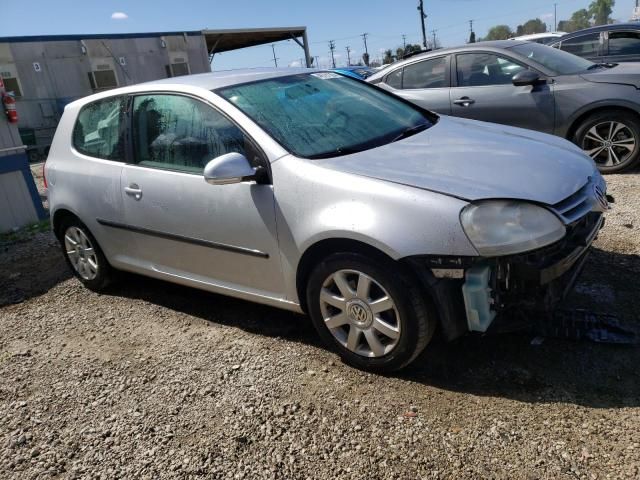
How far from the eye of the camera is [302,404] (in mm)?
2648

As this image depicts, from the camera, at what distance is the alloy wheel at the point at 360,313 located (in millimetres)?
2596

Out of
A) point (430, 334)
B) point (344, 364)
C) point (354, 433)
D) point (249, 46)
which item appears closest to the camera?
point (354, 433)

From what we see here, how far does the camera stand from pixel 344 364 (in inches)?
116

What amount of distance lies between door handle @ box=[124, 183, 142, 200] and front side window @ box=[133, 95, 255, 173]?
17 cm

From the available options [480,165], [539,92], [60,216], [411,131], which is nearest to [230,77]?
[411,131]

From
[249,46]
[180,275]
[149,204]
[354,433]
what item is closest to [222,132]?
[149,204]

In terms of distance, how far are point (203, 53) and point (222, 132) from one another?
26.1 m

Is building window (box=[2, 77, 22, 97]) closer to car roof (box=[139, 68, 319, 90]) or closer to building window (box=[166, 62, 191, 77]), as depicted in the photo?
building window (box=[166, 62, 191, 77])

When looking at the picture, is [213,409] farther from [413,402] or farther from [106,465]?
[413,402]

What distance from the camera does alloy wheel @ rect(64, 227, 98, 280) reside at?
13.9 feet

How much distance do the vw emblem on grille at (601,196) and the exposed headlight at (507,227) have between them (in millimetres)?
576

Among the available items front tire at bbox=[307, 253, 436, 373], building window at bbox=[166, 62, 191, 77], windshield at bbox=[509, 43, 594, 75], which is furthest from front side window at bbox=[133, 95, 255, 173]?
building window at bbox=[166, 62, 191, 77]

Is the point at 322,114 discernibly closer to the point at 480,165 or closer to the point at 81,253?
the point at 480,165

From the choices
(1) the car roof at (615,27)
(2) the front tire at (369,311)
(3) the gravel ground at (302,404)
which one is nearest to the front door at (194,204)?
(2) the front tire at (369,311)
